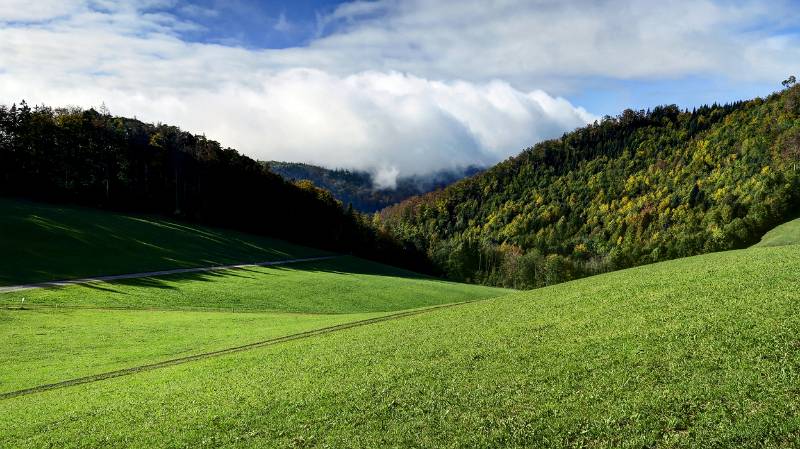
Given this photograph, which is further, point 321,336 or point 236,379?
point 321,336

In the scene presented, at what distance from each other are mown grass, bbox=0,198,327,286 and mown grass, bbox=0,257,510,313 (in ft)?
28.9

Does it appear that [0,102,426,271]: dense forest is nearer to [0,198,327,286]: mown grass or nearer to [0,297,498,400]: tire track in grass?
[0,198,327,286]: mown grass

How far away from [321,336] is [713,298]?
2458cm

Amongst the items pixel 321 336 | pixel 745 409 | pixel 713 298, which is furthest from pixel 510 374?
pixel 321 336

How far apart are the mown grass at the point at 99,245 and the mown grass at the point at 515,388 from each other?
160ft

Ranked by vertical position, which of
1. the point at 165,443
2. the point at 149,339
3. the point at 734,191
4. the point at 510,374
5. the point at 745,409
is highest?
the point at 734,191

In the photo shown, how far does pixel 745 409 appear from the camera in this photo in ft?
41.6

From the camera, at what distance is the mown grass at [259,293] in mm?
54656

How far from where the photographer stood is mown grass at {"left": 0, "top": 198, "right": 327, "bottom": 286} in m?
67.2

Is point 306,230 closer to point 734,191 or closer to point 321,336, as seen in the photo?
point 321,336

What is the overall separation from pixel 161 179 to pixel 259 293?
88.7 meters

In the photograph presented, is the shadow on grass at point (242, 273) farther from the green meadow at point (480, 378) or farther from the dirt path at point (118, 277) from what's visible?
the green meadow at point (480, 378)

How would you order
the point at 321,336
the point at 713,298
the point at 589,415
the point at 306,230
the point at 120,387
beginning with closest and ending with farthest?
the point at 589,415, the point at 713,298, the point at 120,387, the point at 321,336, the point at 306,230

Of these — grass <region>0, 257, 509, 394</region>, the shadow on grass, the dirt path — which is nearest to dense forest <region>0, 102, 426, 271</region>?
the shadow on grass
